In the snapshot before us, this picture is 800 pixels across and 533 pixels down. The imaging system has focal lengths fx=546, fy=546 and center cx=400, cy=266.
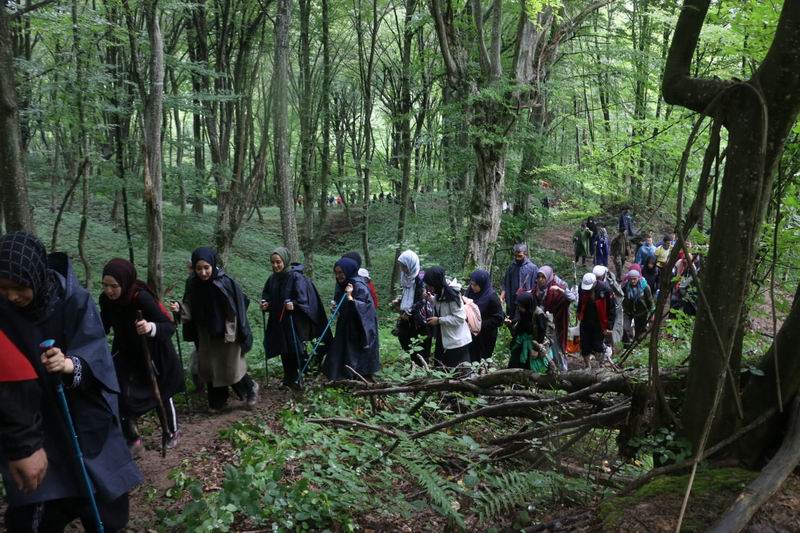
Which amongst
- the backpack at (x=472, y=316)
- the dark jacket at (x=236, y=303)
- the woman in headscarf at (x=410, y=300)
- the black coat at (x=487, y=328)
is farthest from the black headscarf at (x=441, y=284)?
the dark jacket at (x=236, y=303)

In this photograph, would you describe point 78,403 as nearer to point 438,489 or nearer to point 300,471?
point 300,471

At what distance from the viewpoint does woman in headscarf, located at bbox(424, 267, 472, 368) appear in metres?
7.21

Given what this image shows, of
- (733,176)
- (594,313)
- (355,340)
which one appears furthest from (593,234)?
(733,176)

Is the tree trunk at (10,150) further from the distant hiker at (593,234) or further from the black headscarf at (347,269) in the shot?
the distant hiker at (593,234)

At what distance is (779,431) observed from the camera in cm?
293

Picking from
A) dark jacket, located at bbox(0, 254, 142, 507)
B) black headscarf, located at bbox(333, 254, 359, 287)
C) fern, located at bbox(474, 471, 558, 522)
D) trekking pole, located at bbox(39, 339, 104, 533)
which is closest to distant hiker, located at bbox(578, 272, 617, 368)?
black headscarf, located at bbox(333, 254, 359, 287)

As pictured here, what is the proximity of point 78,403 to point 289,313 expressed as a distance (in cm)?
478

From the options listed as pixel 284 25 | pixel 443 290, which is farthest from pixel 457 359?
pixel 284 25

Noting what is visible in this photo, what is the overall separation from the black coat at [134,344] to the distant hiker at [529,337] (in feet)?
15.0

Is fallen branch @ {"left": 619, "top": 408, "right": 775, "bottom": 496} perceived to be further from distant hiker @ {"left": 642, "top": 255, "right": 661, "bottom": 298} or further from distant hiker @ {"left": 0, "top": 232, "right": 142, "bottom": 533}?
distant hiker @ {"left": 642, "top": 255, "right": 661, "bottom": 298}

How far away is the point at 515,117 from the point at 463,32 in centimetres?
418

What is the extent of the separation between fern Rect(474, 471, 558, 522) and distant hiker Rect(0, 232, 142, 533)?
210 cm

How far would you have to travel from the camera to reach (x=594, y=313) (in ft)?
31.6

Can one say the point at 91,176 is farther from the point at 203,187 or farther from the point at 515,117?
the point at 515,117
